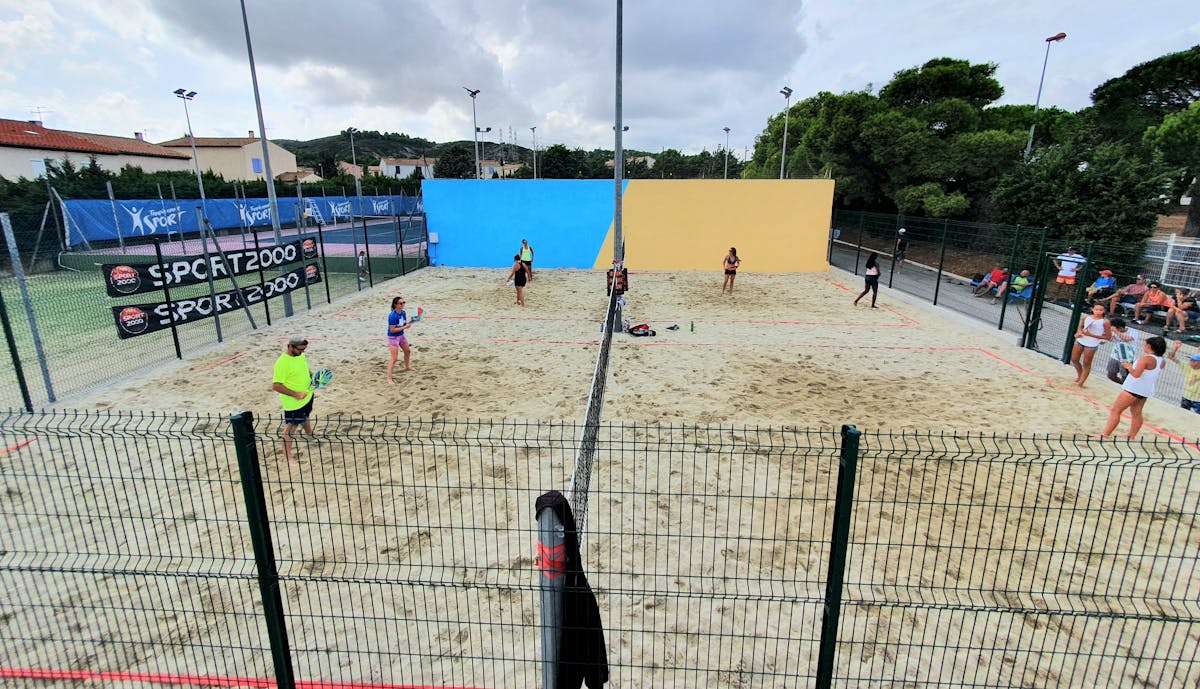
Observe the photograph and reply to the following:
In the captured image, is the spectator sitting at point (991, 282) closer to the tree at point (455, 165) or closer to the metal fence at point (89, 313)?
the metal fence at point (89, 313)

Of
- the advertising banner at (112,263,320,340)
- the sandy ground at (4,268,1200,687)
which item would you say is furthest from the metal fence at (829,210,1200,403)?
the advertising banner at (112,263,320,340)

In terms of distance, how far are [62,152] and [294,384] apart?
169 feet

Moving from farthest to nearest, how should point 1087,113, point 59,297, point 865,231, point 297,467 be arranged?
point 1087,113 < point 865,231 < point 59,297 < point 297,467

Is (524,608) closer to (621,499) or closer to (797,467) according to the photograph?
(621,499)

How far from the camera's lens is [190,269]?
11531 mm

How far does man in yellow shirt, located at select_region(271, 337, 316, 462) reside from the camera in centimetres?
661

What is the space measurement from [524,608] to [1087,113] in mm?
38229

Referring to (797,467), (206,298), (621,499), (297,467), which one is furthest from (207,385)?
(797,467)

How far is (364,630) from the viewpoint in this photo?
436 cm

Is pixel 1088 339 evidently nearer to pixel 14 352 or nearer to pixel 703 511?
pixel 703 511

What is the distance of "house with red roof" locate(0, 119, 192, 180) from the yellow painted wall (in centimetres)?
3199

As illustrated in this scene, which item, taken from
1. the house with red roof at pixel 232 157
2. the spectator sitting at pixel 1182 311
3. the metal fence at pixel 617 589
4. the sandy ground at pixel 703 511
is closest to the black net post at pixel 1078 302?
the sandy ground at pixel 703 511

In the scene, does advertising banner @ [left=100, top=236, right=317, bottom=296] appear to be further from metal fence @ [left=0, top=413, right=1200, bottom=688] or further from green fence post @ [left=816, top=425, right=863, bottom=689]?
green fence post @ [left=816, top=425, right=863, bottom=689]

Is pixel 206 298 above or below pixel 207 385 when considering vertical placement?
above
